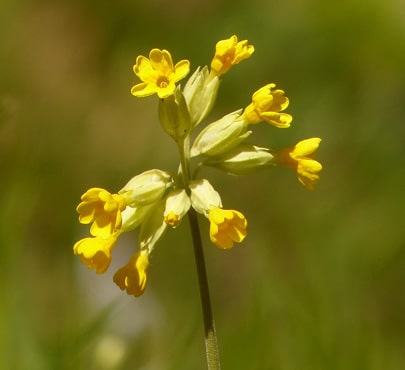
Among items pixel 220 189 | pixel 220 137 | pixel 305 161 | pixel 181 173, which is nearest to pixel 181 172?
pixel 181 173

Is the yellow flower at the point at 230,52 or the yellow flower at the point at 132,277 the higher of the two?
the yellow flower at the point at 230,52

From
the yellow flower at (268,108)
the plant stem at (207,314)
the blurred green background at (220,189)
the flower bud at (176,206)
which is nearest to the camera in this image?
the plant stem at (207,314)

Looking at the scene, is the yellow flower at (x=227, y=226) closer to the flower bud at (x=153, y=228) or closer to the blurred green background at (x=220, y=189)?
the flower bud at (x=153, y=228)

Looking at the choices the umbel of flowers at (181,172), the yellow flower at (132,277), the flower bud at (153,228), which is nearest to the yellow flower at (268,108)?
the umbel of flowers at (181,172)

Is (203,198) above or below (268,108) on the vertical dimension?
below

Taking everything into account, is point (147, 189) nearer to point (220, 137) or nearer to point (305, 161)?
point (220, 137)
